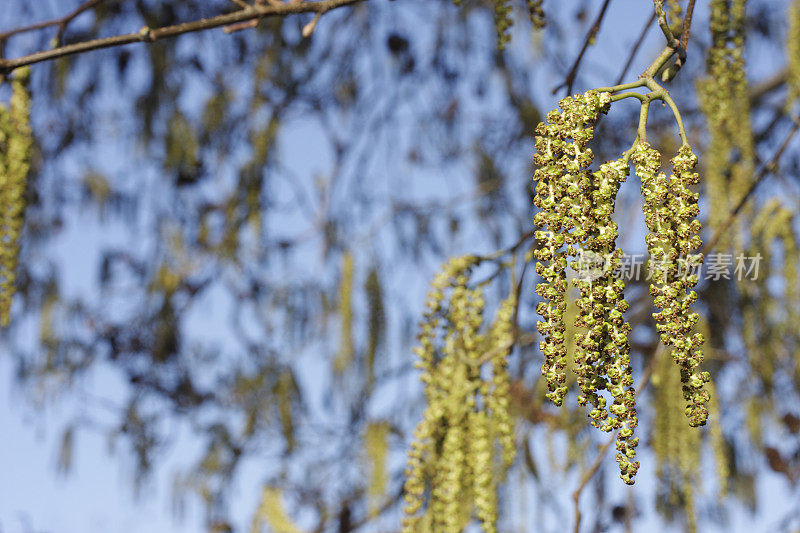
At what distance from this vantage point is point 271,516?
10.3 ft

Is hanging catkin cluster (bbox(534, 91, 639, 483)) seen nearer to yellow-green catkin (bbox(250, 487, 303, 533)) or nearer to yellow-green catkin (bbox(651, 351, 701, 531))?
yellow-green catkin (bbox(651, 351, 701, 531))

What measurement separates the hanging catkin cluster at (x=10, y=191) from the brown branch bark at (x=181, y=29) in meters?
0.28

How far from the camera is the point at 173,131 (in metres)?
3.48

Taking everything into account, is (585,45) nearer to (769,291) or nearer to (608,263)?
(608,263)

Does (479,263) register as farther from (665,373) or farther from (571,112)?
(665,373)

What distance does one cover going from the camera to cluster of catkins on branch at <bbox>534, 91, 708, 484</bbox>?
0.84 meters

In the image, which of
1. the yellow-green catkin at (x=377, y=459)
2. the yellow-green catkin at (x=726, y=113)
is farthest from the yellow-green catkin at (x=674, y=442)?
the yellow-green catkin at (x=377, y=459)

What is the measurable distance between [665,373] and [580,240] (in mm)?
1645

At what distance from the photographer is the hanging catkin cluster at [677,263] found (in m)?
0.84

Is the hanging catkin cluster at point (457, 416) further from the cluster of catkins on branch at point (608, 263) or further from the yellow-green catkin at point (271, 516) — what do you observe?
the yellow-green catkin at point (271, 516)

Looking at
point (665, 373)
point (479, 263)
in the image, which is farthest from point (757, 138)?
point (479, 263)

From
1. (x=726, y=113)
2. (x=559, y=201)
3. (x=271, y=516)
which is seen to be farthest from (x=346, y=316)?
(x=559, y=201)

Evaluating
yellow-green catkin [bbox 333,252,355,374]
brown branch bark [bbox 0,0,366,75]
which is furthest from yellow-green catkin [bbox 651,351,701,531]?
brown branch bark [bbox 0,0,366,75]

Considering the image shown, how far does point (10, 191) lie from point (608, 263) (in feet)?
3.93
